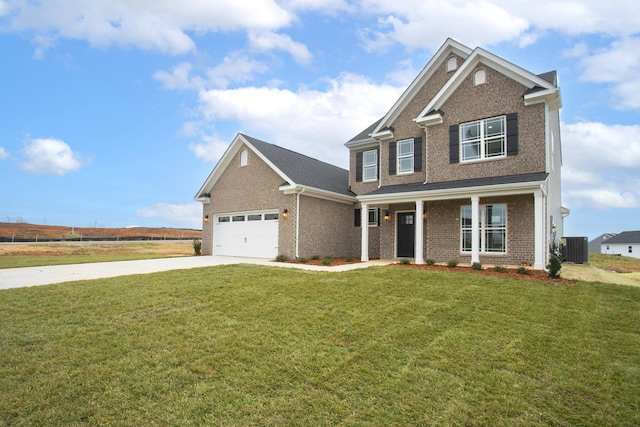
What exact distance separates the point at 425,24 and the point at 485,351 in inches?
505

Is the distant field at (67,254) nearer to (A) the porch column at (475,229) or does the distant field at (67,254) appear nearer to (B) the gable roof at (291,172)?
(B) the gable roof at (291,172)

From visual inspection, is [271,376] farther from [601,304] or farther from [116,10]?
[116,10]

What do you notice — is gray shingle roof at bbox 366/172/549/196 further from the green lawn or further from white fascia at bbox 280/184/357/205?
the green lawn

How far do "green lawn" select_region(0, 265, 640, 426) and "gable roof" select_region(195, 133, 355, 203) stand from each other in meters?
8.39

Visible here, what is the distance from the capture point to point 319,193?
15.9m

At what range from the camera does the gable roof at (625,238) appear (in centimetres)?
5231

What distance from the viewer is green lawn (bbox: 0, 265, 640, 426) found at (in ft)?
10.3

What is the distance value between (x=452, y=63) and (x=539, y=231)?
321 inches

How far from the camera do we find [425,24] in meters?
13.1

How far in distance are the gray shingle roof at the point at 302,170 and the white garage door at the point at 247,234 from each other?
2.12 meters

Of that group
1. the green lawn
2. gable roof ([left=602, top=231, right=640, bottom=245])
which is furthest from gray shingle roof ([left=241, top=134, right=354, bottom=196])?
gable roof ([left=602, top=231, right=640, bottom=245])

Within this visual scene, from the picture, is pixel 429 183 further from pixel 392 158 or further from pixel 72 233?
pixel 72 233

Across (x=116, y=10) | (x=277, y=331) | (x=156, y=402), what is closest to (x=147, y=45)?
(x=116, y=10)

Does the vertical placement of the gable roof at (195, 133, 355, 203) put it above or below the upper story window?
below
